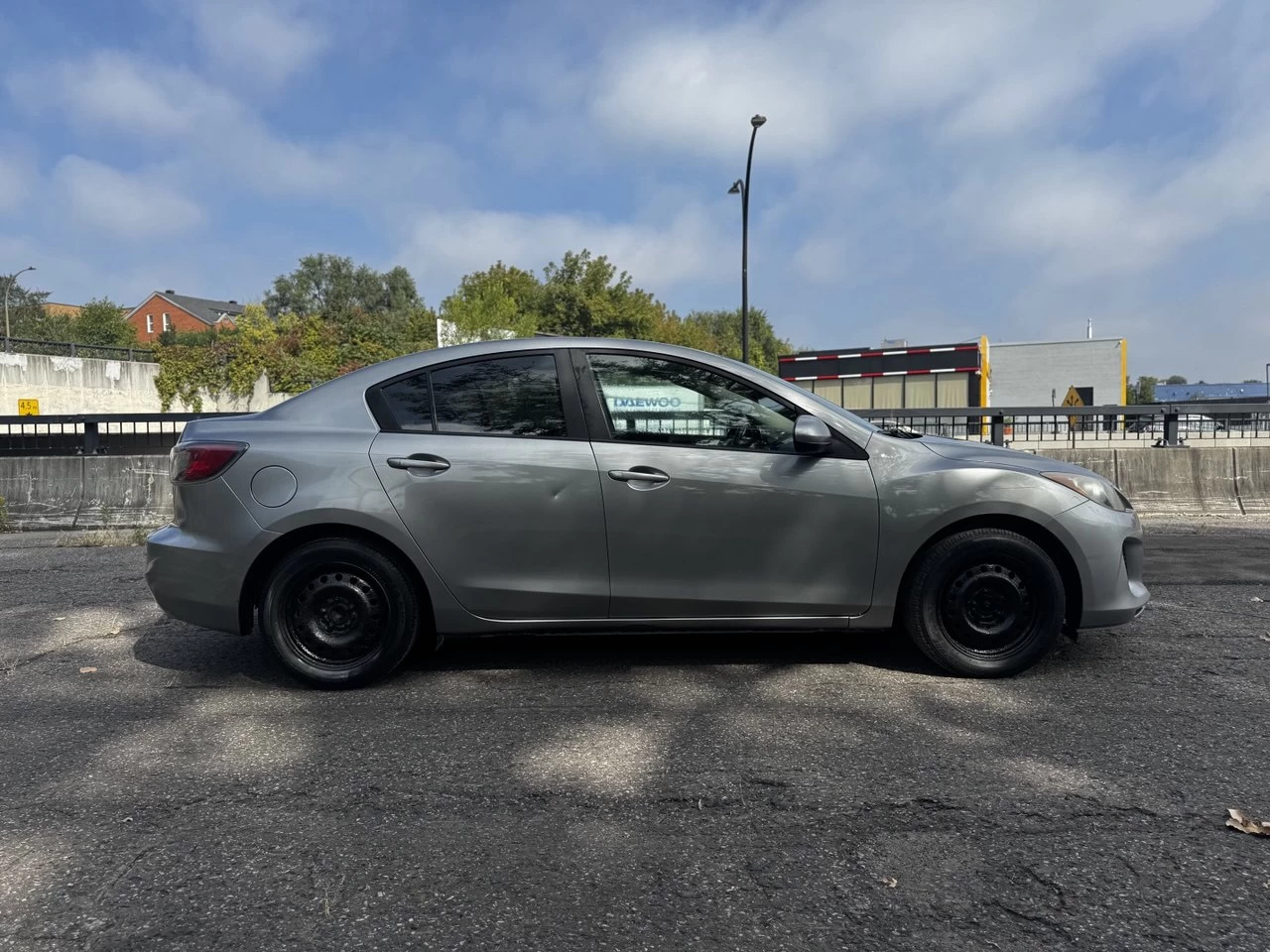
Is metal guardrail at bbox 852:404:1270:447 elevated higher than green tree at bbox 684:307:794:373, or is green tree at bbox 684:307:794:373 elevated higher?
green tree at bbox 684:307:794:373

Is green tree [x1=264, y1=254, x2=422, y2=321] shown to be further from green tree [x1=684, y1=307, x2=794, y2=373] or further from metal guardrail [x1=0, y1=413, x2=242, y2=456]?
metal guardrail [x1=0, y1=413, x2=242, y2=456]

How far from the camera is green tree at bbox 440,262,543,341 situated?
4155 centimetres

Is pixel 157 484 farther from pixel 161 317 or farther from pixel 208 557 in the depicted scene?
pixel 161 317

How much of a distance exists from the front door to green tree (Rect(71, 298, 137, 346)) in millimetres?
70552

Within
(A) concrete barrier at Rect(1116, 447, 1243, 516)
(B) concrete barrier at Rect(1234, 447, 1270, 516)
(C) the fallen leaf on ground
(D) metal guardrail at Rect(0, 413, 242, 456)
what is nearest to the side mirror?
(C) the fallen leaf on ground

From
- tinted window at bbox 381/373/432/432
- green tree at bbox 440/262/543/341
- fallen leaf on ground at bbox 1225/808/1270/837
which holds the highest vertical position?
green tree at bbox 440/262/543/341

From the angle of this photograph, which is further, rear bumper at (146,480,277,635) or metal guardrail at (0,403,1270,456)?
metal guardrail at (0,403,1270,456)

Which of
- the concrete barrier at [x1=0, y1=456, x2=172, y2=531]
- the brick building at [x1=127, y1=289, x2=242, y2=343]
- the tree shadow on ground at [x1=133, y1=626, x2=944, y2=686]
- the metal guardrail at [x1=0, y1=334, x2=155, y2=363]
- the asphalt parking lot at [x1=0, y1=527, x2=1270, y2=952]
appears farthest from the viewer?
the brick building at [x1=127, y1=289, x2=242, y2=343]

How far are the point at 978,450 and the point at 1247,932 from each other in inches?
97.3

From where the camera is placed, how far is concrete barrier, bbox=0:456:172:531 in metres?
10.6

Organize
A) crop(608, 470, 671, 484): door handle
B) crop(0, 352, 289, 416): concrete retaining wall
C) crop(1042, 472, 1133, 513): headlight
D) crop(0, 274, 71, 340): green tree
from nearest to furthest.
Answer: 1. crop(608, 470, 671, 484): door handle
2. crop(1042, 472, 1133, 513): headlight
3. crop(0, 352, 289, 416): concrete retaining wall
4. crop(0, 274, 71, 340): green tree

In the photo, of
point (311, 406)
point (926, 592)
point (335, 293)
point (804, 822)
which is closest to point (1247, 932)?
point (804, 822)

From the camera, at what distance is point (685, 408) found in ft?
13.5

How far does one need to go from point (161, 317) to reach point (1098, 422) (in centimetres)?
9762
